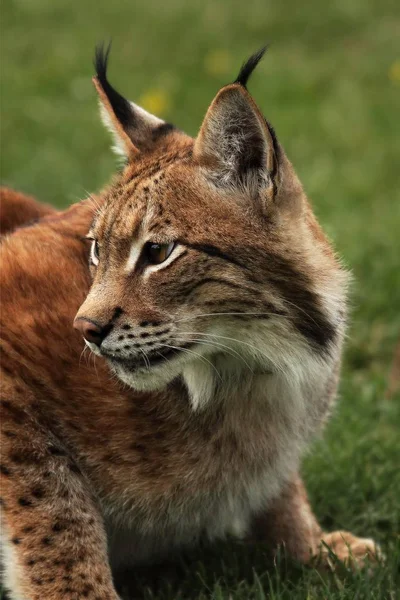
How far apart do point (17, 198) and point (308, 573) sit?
2.40 meters

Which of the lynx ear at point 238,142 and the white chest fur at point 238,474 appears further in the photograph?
the white chest fur at point 238,474

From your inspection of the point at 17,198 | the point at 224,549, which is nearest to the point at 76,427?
the point at 224,549

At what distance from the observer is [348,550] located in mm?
4711

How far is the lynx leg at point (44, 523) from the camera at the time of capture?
4020mm

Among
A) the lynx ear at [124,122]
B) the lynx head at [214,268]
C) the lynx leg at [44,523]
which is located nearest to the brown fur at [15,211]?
the lynx ear at [124,122]

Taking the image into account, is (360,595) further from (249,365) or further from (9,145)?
(9,145)

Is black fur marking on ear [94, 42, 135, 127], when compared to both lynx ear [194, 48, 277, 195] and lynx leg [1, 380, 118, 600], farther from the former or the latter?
lynx leg [1, 380, 118, 600]

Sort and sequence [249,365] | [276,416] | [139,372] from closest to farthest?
[139,372], [249,365], [276,416]

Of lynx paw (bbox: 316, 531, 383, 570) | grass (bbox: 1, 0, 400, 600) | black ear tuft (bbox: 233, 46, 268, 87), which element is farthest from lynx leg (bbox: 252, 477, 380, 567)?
black ear tuft (bbox: 233, 46, 268, 87)

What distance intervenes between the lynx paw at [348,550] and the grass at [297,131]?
73mm

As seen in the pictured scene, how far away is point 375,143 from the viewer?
11.4 meters

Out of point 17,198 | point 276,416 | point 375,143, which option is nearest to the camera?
point 276,416

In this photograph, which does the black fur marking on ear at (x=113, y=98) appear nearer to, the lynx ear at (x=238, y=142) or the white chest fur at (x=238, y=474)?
the lynx ear at (x=238, y=142)

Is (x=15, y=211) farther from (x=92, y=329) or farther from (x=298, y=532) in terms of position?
(x=298, y=532)
